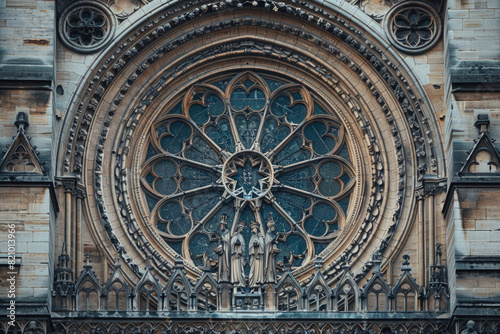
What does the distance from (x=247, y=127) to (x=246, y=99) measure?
612 millimetres

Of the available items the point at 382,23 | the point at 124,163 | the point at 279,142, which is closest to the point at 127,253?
the point at 124,163

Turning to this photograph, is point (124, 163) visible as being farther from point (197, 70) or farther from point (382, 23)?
point (382, 23)

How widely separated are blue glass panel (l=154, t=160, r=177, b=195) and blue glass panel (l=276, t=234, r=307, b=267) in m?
2.52

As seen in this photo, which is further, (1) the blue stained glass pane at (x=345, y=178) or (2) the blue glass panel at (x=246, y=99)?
(2) the blue glass panel at (x=246, y=99)

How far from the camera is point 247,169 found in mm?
34375

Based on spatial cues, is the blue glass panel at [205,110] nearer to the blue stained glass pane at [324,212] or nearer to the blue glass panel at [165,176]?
the blue glass panel at [165,176]

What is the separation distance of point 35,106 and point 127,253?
3.43 metres

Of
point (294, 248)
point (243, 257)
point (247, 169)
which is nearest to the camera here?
point (243, 257)

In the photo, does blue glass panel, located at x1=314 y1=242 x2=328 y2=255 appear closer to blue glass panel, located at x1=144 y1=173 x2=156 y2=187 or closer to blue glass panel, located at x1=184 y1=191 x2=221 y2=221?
blue glass panel, located at x1=184 y1=191 x2=221 y2=221

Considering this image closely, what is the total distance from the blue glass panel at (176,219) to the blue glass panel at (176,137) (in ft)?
4.03

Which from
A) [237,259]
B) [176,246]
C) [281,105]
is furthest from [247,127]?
[237,259]

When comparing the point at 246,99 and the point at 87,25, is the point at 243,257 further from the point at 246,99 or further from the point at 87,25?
the point at 87,25

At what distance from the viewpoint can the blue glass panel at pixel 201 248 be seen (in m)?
33.7

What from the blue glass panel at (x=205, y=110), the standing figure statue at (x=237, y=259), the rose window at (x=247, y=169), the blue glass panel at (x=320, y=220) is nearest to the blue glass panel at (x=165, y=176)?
the rose window at (x=247, y=169)
